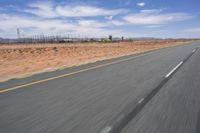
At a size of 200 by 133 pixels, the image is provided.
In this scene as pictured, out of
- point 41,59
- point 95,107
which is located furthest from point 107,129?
point 41,59

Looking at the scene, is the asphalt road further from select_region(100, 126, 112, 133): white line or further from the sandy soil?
the sandy soil

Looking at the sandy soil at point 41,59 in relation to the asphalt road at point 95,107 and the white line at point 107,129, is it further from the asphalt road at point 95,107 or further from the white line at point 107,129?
the white line at point 107,129

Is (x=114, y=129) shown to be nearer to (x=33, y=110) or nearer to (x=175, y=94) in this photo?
(x=33, y=110)

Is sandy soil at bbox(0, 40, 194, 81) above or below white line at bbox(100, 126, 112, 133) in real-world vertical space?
below

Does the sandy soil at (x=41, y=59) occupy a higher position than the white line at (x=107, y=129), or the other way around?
the white line at (x=107, y=129)

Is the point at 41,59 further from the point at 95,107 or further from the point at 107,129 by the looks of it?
the point at 107,129

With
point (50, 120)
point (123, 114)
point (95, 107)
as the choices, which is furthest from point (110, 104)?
point (50, 120)

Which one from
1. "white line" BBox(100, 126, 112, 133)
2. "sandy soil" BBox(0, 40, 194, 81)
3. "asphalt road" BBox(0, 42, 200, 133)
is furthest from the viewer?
"sandy soil" BBox(0, 40, 194, 81)

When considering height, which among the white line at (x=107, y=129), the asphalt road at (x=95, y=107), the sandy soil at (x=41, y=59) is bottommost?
the sandy soil at (x=41, y=59)

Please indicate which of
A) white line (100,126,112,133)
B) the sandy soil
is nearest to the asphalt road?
white line (100,126,112,133)

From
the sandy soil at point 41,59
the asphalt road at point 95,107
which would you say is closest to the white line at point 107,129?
the asphalt road at point 95,107

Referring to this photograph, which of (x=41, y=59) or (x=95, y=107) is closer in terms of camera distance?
(x=95, y=107)

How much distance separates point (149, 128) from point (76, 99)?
2675mm

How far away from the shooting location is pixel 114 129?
4383 millimetres
